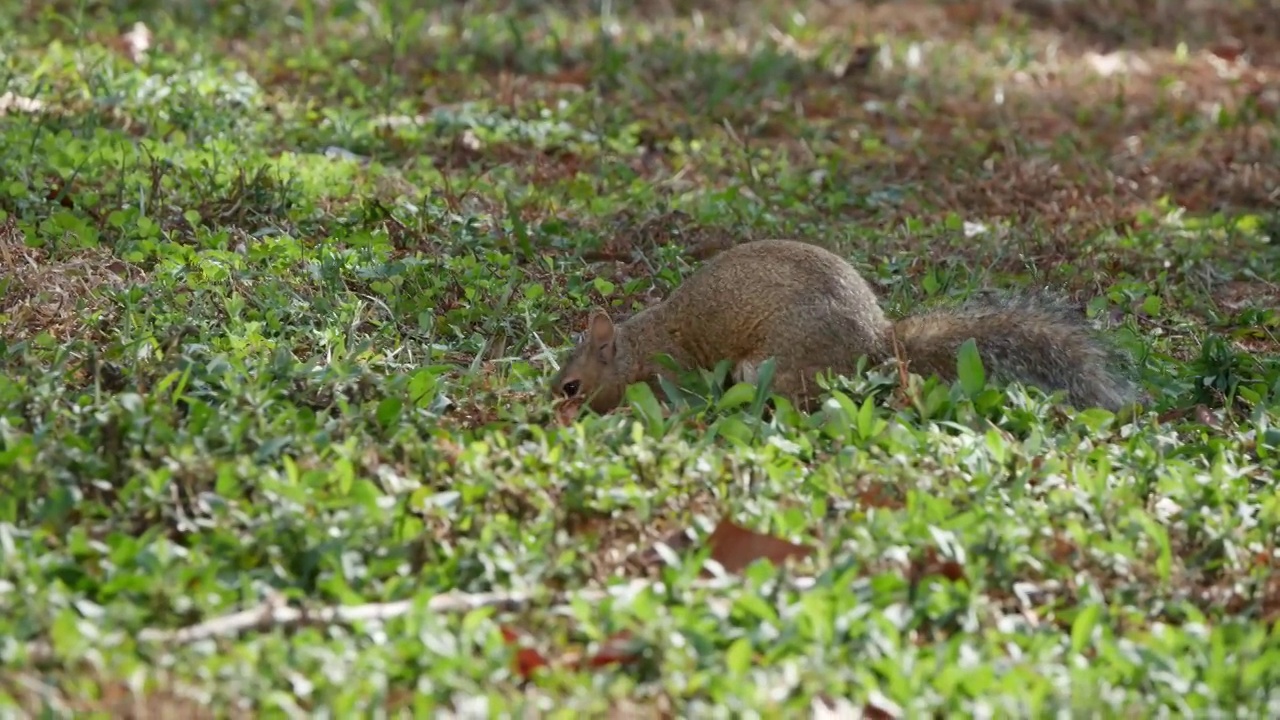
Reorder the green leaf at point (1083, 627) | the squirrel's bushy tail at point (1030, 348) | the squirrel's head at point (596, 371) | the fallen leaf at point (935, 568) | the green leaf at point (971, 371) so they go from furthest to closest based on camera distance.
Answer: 1. the squirrel's head at point (596, 371)
2. the squirrel's bushy tail at point (1030, 348)
3. the green leaf at point (971, 371)
4. the fallen leaf at point (935, 568)
5. the green leaf at point (1083, 627)

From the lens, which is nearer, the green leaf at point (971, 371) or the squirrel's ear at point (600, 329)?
the green leaf at point (971, 371)

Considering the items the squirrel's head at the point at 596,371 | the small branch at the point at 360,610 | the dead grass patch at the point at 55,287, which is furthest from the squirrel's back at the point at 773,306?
the dead grass patch at the point at 55,287

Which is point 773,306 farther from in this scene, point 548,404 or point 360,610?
point 360,610

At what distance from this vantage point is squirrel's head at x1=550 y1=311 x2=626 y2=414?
5410mm

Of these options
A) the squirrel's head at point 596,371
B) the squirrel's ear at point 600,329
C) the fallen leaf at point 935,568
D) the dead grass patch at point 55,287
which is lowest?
the squirrel's head at point 596,371

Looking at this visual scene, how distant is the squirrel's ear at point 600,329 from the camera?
18.3 ft

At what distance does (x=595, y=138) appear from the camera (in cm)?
838

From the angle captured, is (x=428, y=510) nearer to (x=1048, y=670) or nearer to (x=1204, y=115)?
(x=1048, y=670)

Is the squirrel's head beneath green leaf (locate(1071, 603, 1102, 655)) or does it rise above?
beneath

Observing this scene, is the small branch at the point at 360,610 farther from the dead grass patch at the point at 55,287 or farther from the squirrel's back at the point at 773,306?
the dead grass patch at the point at 55,287

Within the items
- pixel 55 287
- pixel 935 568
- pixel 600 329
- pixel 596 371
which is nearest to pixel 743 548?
pixel 935 568

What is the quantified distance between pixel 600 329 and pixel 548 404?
3.01 feet

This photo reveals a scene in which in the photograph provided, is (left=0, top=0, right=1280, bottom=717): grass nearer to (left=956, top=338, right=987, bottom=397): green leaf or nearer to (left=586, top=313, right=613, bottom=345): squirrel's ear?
(left=956, top=338, right=987, bottom=397): green leaf

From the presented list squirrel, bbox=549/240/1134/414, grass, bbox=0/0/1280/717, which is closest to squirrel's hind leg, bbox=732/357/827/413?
squirrel, bbox=549/240/1134/414
